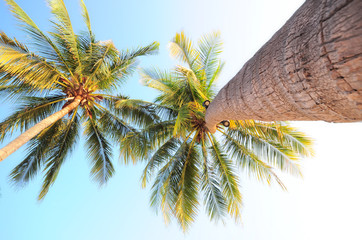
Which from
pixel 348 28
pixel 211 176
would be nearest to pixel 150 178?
pixel 211 176

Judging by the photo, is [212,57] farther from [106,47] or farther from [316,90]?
[316,90]

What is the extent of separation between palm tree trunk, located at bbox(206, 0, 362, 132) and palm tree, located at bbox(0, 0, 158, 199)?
5743 millimetres

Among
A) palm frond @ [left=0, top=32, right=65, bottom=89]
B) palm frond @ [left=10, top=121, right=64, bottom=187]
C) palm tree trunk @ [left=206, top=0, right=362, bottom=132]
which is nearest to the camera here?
palm tree trunk @ [left=206, top=0, right=362, bottom=132]

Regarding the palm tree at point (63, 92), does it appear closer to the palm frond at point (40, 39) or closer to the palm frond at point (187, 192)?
the palm frond at point (40, 39)

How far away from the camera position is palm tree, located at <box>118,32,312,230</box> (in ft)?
19.0

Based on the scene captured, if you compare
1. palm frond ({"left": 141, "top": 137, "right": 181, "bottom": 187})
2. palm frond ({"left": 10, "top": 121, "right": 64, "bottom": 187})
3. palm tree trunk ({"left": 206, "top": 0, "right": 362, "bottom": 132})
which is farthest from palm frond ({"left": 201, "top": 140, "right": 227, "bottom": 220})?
palm frond ({"left": 10, "top": 121, "right": 64, "bottom": 187})

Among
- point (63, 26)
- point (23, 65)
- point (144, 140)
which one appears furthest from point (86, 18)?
point (144, 140)

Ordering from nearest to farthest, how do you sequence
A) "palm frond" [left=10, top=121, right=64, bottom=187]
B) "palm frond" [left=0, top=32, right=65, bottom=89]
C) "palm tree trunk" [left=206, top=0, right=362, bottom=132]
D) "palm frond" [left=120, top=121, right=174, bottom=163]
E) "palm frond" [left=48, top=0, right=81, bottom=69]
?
1. "palm tree trunk" [left=206, top=0, right=362, bottom=132]
2. "palm frond" [left=0, top=32, right=65, bottom=89]
3. "palm frond" [left=48, top=0, right=81, bottom=69]
4. "palm frond" [left=120, top=121, right=174, bottom=163]
5. "palm frond" [left=10, top=121, right=64, bottom=187]

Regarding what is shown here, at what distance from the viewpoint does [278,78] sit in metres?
1.35

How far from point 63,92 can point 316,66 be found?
811 cm

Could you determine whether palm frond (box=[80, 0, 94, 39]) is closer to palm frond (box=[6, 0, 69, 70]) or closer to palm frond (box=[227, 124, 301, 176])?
palm frond (box=[6, 0, 69, 70])

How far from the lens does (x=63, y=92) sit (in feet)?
23.3

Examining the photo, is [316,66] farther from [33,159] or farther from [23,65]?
[33,159]

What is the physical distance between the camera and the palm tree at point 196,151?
5.79 metres
